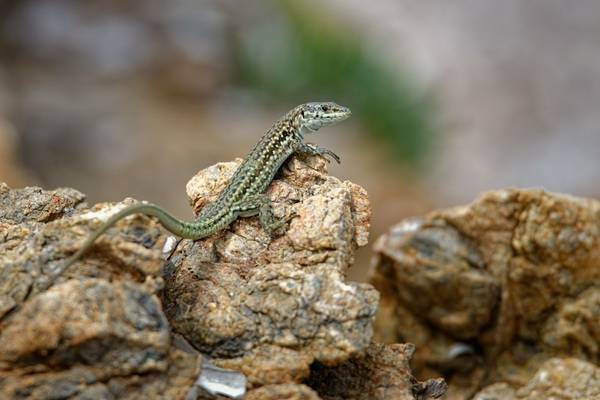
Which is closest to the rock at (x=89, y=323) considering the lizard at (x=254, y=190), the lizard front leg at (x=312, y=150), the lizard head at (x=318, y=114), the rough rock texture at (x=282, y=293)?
the lizard at (x=254, y=190)

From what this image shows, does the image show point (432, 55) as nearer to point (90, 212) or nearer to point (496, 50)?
point (496, 50)

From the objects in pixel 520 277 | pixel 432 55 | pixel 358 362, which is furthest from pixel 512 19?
pixel 358 362

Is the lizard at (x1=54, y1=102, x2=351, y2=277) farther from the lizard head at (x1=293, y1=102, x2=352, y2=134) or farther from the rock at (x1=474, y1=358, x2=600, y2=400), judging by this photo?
the rock at (x1=474, y1=358, x2=600, y2=400)

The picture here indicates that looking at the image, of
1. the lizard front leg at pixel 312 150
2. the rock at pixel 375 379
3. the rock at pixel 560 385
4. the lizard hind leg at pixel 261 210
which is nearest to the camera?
the rock at pixel 375 379

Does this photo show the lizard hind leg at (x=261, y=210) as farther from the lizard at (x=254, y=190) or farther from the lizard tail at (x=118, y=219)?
the lizard tail at (x=118, y=219)

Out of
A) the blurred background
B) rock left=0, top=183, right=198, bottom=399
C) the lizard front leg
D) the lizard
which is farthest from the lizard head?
the blurred background

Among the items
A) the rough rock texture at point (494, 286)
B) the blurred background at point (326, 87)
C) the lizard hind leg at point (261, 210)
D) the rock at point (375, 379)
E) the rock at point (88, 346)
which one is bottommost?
the rock at point (88, 346)
